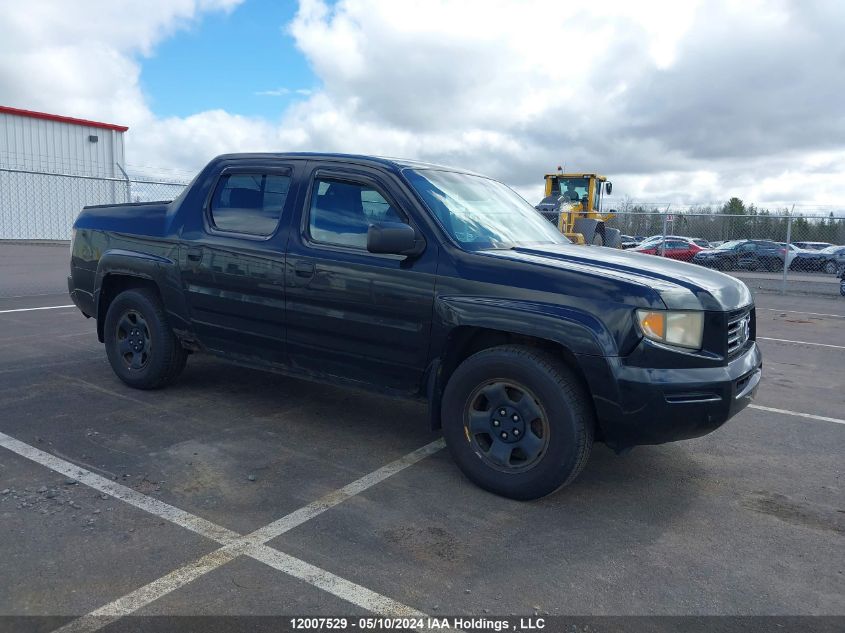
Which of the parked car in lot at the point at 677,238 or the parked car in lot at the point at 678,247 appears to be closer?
the parked car in lot at the point at 678,247

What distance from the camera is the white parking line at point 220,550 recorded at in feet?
8.89

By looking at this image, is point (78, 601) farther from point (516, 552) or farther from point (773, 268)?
point (773, 268)

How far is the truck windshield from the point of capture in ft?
13.8

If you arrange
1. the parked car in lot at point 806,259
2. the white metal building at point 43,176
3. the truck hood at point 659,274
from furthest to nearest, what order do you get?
the parked car in lot at point 806,259 < the white metal building at point 43,176 < the truck hood at point 659,274

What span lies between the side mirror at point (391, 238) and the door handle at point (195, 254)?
5.51 ft

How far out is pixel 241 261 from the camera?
4.77 meters

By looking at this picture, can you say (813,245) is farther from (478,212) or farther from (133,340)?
(133,340)

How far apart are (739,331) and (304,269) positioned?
2.63m

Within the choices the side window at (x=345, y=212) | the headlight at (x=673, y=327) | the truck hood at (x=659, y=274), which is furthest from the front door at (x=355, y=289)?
the headlight at (x=673, y=327)

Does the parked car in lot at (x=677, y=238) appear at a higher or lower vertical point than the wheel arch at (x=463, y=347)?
higher

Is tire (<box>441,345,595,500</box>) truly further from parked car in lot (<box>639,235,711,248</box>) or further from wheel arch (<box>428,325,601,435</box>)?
parked car in lot (<box>639,235,711,248</box>)

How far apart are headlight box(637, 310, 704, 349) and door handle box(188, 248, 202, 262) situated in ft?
10.2

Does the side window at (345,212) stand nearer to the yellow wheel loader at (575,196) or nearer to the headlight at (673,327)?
the headlight at (673,327)

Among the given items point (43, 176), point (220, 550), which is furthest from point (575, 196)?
point (220, 550)
